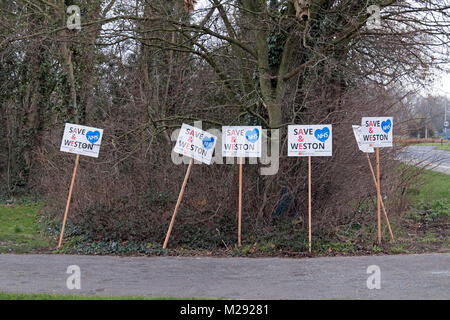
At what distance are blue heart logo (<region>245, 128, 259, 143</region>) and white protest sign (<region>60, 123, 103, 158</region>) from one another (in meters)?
3.70

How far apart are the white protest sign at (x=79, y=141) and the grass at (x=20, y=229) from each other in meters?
2.46

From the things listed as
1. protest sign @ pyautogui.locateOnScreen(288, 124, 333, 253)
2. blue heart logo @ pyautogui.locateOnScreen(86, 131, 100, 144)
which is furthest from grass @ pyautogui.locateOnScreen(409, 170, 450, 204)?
blue heart logo @ pyautogui.locateOnScreen(86, 131, 100, 144)

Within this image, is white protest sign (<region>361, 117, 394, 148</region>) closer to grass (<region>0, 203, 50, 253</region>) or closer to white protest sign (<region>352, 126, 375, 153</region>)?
white protest sign (<region>352, 126, 375, 153</region>)

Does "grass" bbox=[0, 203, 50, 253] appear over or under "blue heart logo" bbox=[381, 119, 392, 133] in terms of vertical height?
under

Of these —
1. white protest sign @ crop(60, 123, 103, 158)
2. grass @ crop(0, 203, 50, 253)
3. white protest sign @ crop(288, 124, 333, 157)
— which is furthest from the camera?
white protest sign @ crop(60, 123, 103, 158)

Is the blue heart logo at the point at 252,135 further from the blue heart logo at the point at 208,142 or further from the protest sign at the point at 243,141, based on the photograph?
the blue heart logo at the point at 208,142

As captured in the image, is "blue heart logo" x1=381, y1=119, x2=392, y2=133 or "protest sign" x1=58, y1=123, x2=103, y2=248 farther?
"protest sign" x1=58, y1=123, x2=103, y2=248

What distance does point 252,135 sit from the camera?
Result: 479 inches

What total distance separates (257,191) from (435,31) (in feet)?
19.9

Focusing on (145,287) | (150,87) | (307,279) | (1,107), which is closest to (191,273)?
(145,287)

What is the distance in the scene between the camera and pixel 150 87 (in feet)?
58.2

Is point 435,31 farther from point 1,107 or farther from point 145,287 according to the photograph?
point 1,107

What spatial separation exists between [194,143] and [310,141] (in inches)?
107

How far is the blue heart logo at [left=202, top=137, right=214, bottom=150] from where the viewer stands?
12.3 meters
